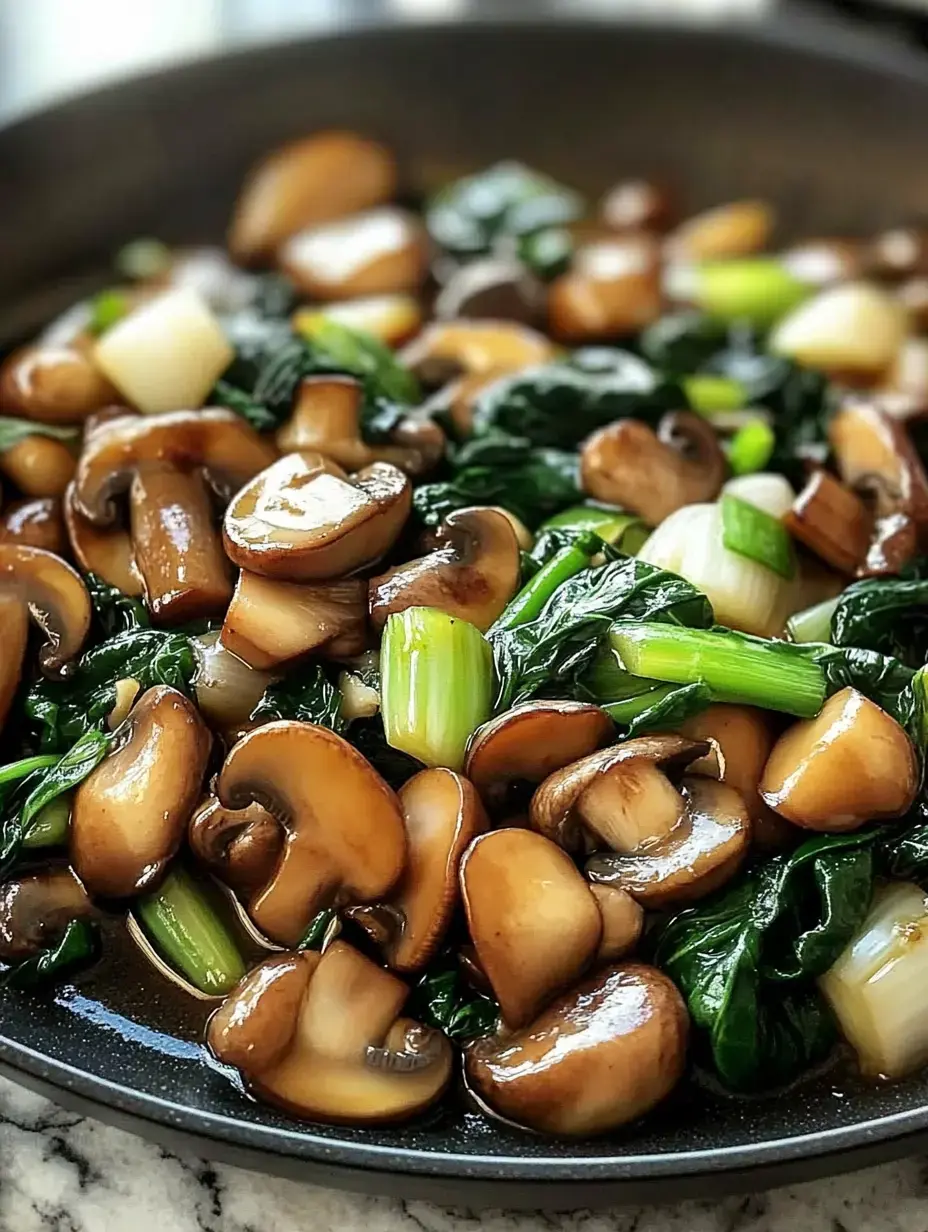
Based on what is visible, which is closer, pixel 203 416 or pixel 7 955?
pixel 7 955

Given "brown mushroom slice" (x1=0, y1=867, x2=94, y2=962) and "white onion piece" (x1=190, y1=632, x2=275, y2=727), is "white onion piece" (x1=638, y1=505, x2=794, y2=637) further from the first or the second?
"brown mushroom slice" (x1=0, y1=867, x2=94, y2=962)

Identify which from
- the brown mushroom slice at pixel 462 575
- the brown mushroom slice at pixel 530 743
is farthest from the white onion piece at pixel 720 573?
the brown mushroom slice at pixel 530 743

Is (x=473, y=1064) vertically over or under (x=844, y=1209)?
over

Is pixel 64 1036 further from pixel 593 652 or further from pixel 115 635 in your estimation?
pixel 593 652

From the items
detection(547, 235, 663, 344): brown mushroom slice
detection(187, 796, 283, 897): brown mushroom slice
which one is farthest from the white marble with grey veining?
detection(547, 235, 663, 344): brown mushroom slice

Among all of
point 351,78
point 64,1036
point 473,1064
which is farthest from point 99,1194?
point 351,78

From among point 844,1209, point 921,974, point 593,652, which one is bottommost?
point 844,1209
